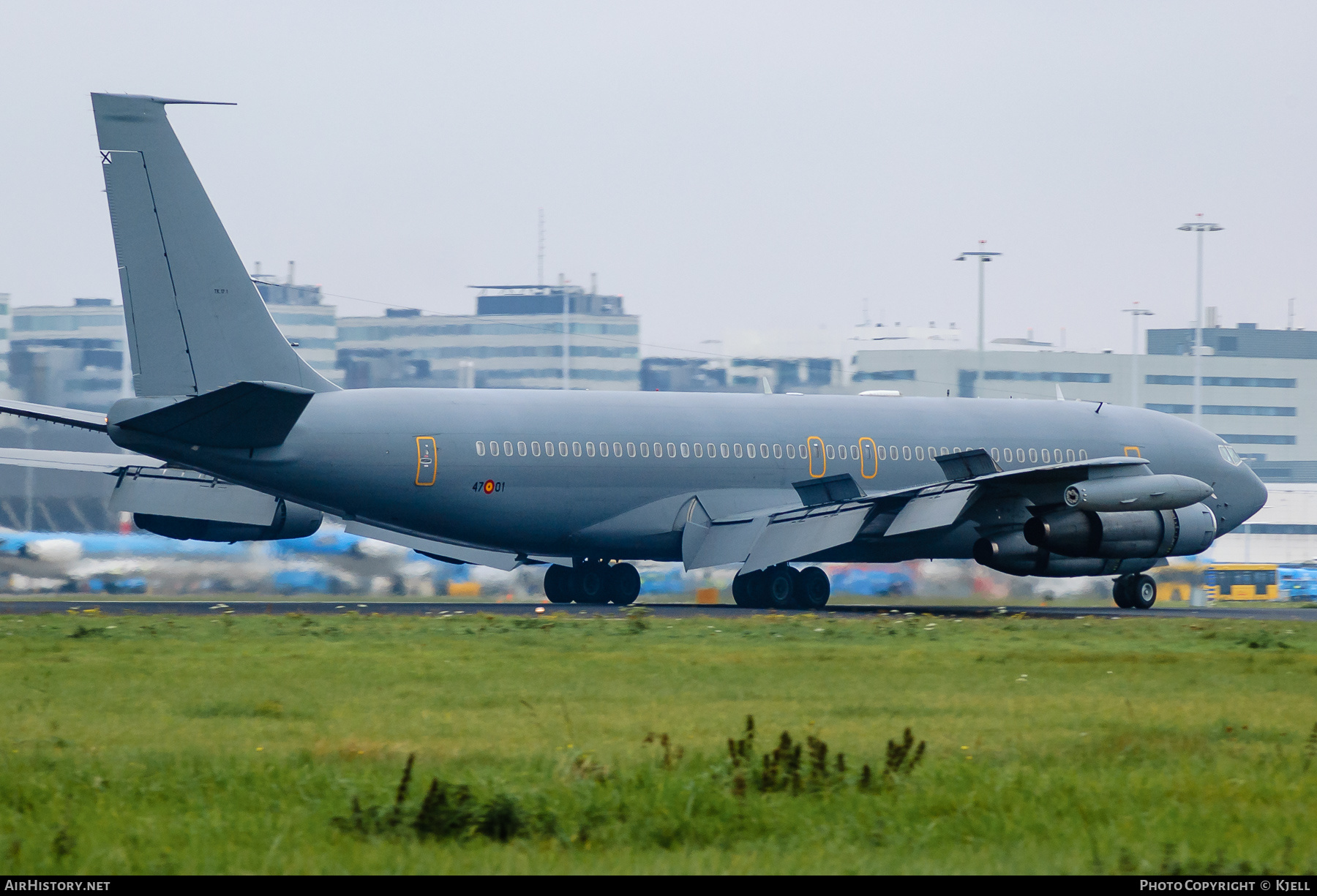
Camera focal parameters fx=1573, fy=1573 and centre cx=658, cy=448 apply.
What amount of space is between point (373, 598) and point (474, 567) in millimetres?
3114

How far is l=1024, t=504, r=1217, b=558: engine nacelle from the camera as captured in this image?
3162cm

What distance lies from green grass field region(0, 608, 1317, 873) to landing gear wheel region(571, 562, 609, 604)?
44.9ft

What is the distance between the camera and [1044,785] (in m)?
10.4

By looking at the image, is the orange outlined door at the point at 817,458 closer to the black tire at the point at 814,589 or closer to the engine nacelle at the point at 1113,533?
the black tire at the point at 814,589

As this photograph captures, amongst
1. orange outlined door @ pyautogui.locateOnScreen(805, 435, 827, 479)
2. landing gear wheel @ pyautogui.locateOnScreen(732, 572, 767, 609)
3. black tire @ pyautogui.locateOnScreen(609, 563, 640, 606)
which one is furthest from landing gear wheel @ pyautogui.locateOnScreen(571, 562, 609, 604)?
orange outlined door @ pyautogui.locateOnScreen(805, 435, 827, 479)

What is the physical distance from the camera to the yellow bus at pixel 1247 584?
177 feet

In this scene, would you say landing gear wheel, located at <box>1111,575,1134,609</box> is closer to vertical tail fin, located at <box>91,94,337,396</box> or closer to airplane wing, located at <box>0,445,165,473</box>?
vertical tail fin, located at <box>91,94,337,396</box>

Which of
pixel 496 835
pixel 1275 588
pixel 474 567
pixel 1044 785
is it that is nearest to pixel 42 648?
pixel 496 835

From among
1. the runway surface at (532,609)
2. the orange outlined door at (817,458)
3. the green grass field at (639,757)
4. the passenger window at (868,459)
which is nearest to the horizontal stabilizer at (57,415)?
the runway surface at (532,609)

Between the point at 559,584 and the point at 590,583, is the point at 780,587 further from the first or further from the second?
the point at 559,584

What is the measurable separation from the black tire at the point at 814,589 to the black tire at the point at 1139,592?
7.59 meters

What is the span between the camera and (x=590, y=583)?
1399 inches

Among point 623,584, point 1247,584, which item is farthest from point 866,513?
point 1247,584

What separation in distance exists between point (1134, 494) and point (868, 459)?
20.6ft
